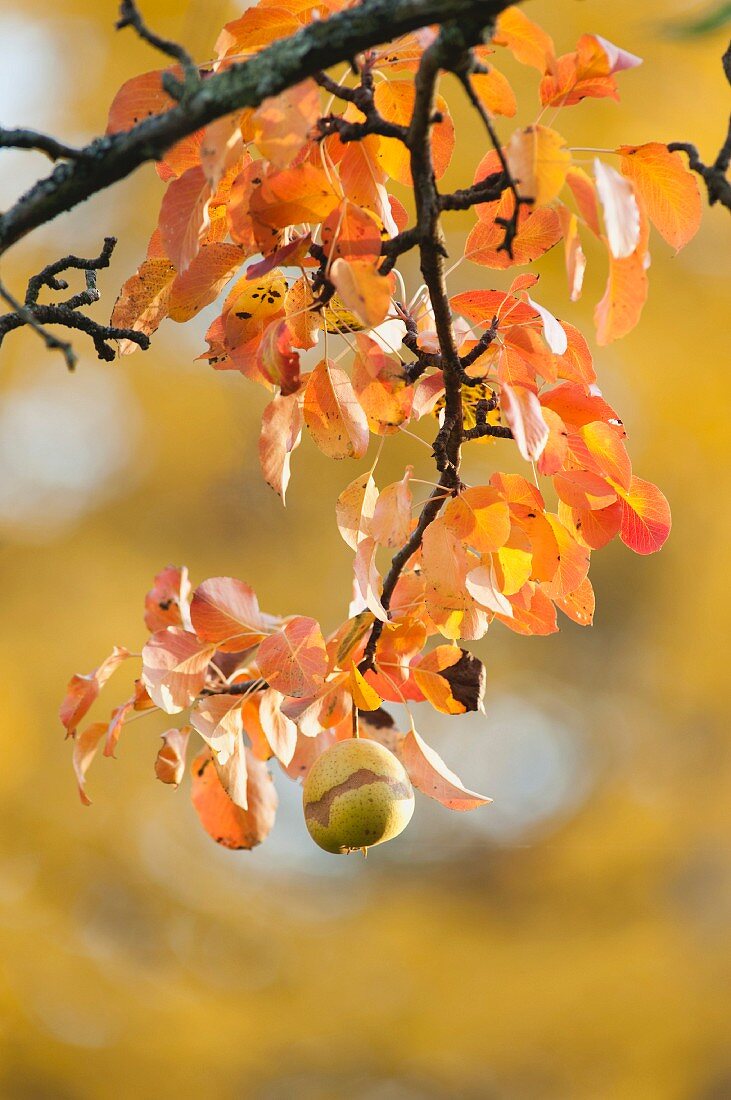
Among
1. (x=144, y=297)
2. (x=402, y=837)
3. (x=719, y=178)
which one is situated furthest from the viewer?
(x=402, y=837)

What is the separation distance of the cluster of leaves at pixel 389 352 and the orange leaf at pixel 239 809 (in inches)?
1.7

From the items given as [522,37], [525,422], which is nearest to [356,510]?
[525,422]

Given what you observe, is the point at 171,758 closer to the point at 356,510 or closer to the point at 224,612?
the point at 224,612

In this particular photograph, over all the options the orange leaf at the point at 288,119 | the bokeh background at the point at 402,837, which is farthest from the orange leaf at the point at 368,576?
the bokeh background at the point at 402,837

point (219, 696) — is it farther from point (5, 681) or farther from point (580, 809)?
point (580, 809)

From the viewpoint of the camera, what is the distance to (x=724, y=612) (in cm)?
306

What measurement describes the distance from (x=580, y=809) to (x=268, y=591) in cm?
112

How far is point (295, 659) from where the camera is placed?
560mm

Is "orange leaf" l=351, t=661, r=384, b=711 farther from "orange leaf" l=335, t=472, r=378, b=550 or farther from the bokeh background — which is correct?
the bokeh background

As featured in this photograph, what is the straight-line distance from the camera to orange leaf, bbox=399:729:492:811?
1.85ft

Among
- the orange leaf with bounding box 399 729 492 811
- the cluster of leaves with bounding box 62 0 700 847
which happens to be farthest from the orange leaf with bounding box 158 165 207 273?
the orange leaf with bounding box 399 729 492 811

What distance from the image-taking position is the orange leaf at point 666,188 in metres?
0.47

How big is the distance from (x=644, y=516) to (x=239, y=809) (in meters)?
0.34

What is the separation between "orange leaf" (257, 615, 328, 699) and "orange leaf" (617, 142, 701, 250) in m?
0.27
